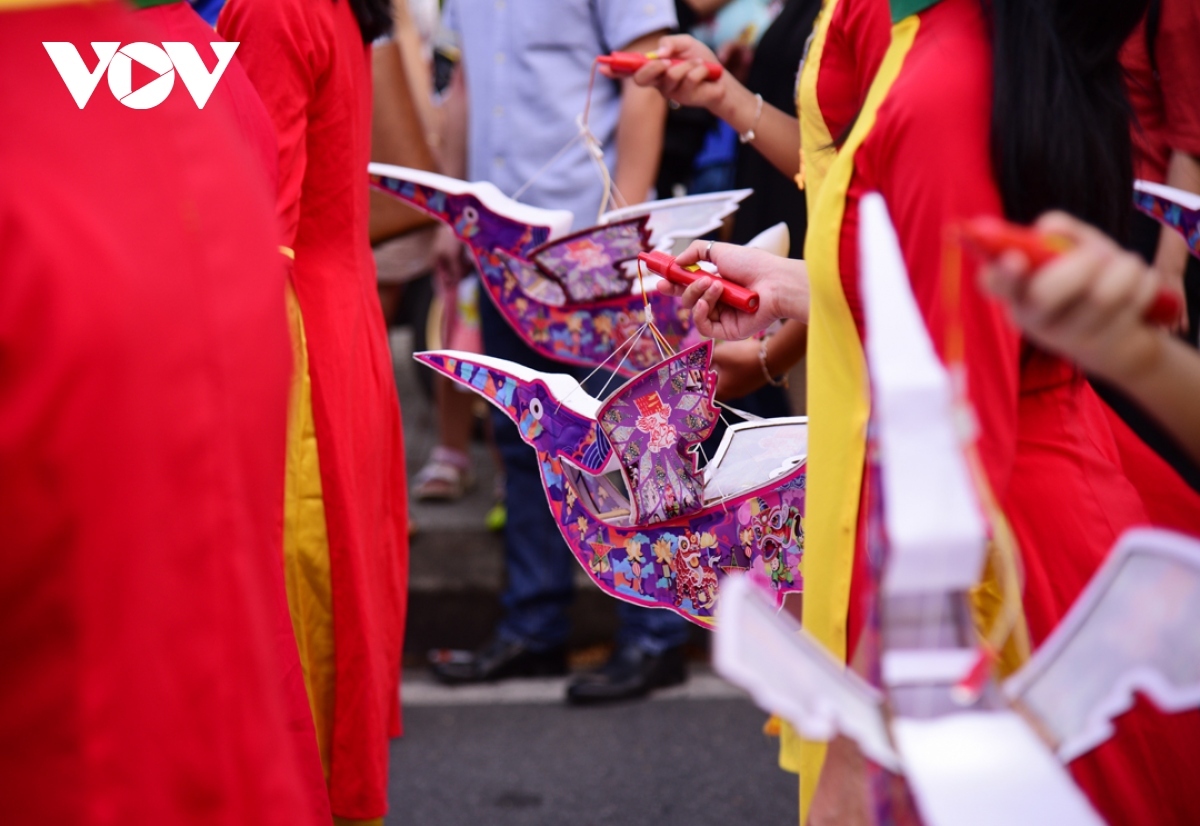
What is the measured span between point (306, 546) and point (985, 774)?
1.31 metres

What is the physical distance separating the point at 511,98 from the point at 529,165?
167mm

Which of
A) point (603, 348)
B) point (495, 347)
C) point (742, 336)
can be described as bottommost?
point (495, 347)

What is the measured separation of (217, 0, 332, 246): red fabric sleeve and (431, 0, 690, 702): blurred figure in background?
944 millimetres

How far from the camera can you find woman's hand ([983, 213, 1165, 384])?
0.74m

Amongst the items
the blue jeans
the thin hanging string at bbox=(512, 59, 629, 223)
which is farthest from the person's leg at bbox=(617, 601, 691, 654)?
the thin hanging string at bbox=(512, 59, 629, 223)

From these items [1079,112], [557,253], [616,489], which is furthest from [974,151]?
[557,253]

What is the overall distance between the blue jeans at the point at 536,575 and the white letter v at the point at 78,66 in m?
2.05

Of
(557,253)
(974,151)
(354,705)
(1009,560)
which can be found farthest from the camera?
(557,253)

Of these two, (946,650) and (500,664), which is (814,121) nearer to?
(946,650)

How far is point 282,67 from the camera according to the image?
1769 mm

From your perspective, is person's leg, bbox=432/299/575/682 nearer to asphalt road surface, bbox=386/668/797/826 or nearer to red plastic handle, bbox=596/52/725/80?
asphalt road surface, bbox=386/668/797/826

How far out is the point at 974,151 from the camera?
1.04 m

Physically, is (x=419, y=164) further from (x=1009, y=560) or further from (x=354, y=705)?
(x=1009, y=560)

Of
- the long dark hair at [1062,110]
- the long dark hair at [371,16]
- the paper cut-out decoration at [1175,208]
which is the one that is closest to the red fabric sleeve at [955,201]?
the long dark hair at [1062,110]
